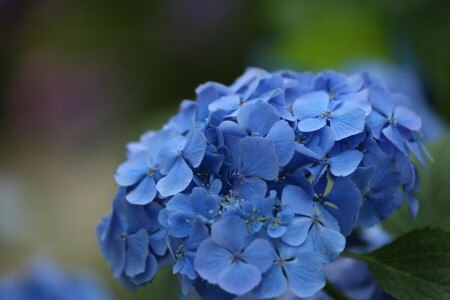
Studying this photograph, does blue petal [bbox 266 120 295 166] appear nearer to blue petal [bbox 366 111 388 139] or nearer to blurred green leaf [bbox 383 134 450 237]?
blue petal [bbox 366 111 388 139]

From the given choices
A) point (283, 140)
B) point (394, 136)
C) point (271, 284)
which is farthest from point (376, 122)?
point (271, 284)

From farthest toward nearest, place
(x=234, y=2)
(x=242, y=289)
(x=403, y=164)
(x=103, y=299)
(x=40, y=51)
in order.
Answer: (x=40, y=51), (x=234, y=2), (x=103, y=299), (x=403, y=164), (x=242, y=289)

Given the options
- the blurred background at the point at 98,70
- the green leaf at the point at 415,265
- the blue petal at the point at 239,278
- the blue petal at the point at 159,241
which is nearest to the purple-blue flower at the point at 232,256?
the blue petal at the point at 239,278

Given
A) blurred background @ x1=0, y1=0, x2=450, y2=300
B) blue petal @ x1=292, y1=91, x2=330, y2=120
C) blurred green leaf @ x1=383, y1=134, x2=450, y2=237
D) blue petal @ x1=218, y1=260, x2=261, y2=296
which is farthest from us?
blurred background @ x1=0, y1=0, x2=450, y2=300

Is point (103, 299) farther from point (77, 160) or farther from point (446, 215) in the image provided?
point (77, 160)

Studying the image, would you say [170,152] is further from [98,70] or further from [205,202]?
[98,70]

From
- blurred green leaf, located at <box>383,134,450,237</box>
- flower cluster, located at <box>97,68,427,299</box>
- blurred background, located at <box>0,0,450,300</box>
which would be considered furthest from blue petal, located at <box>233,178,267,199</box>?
blurred background, located at <box>0,0,450,300</box>

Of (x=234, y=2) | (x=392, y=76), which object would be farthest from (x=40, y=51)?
(x=392, y=76)
